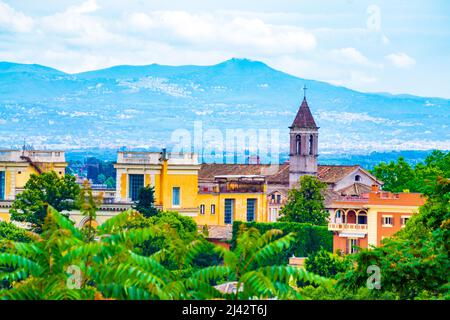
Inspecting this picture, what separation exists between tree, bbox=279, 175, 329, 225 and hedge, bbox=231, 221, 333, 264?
134 inches

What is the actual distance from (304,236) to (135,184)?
9.97 meters

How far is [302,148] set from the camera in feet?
253

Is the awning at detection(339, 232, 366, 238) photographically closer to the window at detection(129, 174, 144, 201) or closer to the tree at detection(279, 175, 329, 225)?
the tree at detection(279, 175, 329, 225)

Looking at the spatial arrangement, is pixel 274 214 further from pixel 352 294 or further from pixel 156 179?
pixel 352 294

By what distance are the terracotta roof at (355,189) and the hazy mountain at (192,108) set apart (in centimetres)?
1855

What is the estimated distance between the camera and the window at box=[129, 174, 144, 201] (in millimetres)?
66062

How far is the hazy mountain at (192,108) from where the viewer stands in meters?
93.1

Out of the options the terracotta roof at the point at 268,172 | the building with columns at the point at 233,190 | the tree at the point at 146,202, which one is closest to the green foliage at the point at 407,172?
the building with columns at the point at 233,190

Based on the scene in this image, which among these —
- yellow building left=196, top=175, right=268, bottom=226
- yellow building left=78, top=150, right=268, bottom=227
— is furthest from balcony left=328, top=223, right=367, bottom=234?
yellow building left=196, top=175, right=268, bottom=226

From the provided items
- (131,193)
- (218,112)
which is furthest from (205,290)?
(218,112)

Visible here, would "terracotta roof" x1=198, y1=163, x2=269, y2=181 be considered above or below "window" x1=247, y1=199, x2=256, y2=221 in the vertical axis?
above

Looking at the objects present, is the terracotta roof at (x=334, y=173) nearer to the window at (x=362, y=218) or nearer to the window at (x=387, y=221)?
the window at (x=362, y=218)

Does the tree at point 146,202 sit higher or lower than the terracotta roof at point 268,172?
lower

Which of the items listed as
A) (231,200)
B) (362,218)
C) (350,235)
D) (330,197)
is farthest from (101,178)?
(350,235)
